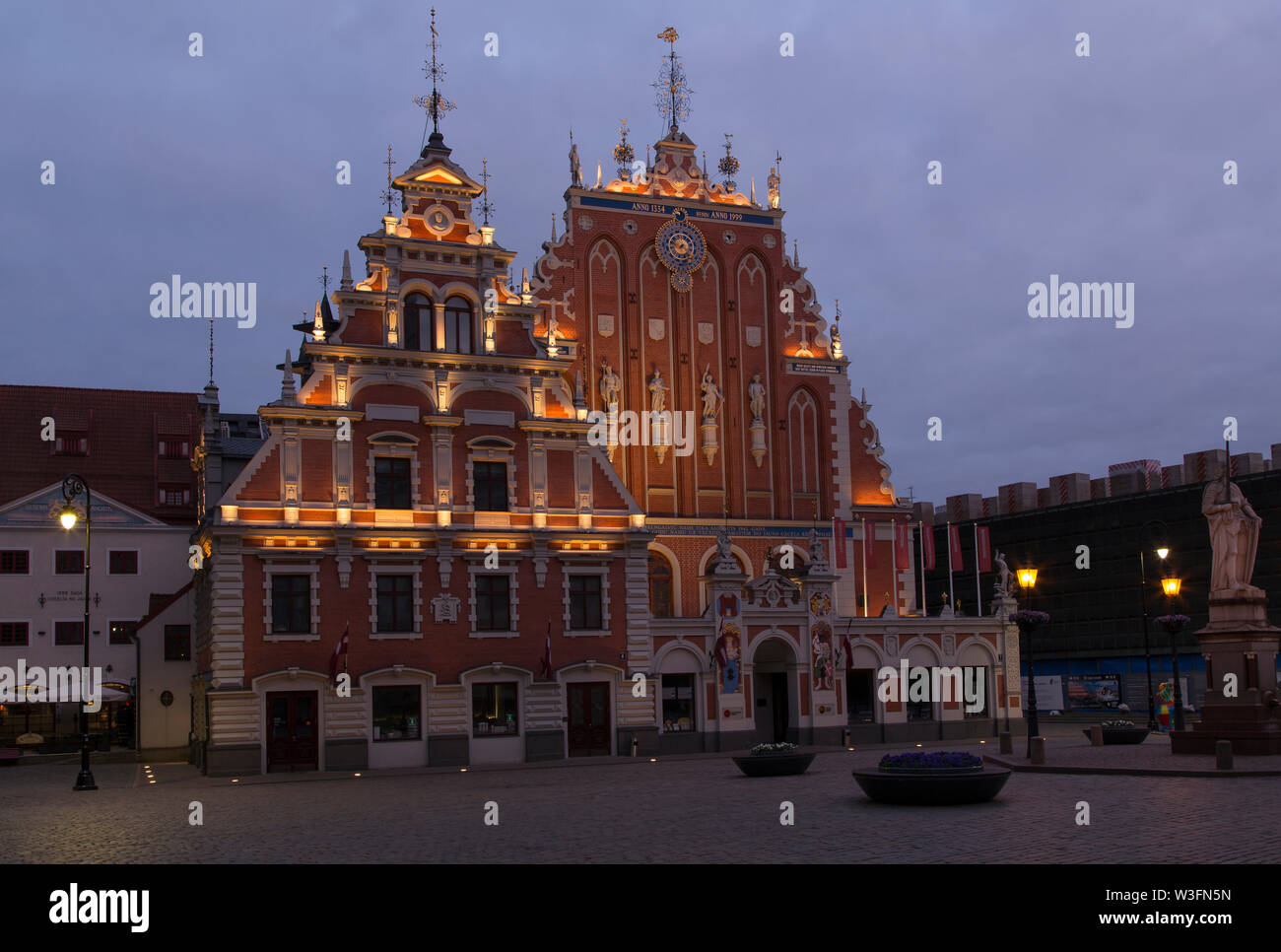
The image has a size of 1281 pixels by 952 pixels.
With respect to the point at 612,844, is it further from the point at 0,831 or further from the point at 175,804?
the point at 175,804

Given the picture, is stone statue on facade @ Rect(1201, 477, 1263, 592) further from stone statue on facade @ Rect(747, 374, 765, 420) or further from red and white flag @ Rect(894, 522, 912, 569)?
stone statue on facade @ Rect(747, 374, 765, 420)

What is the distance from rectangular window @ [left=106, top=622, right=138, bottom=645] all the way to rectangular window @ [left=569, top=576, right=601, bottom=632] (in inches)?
921

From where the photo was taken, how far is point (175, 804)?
97.2 ft

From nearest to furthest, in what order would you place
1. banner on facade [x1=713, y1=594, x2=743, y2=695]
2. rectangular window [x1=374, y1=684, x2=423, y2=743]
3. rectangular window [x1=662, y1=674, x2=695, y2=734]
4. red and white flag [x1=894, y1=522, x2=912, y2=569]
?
rectangular window [x1=374, y1=684, x2=423, y2=743], rectangular window [x1=662, y1=674, x2=695, y2=734], banner on facade [x1=713, y1=594, x2=743, y2=695], red and white flag [x1=894, y1=522, x2=912, y2=569]

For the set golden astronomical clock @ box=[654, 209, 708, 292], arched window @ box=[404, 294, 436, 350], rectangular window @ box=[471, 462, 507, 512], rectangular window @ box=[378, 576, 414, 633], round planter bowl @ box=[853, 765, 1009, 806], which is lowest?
round planter bowl @ box=[853, 765, 1009, 806]

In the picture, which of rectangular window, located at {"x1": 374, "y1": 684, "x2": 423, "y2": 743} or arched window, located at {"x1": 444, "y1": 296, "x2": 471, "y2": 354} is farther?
arched window, located at {"x1": 444, "y1": 296, "x2": 471, "y2": 354}

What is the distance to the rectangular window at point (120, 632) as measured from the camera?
5709 cm

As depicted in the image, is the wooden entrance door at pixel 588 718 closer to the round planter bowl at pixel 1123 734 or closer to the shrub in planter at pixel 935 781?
the round planter bowl at pixel 1123 734

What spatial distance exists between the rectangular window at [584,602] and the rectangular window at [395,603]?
5607 millimetres

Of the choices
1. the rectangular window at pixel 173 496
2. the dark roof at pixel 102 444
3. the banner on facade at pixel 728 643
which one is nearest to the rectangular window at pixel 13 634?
the dark roof at pixel 102 444

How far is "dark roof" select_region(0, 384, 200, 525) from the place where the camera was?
61.6m

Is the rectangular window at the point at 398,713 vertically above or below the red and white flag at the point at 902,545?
below

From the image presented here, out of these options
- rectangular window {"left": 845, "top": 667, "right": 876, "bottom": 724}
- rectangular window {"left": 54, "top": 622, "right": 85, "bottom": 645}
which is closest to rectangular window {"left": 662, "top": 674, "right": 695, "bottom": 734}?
rectangular window {"left": 845, "top": 667, "right": 876, "bottom": 724}
